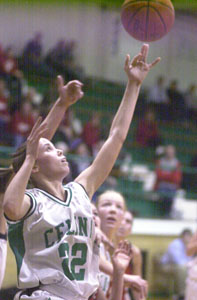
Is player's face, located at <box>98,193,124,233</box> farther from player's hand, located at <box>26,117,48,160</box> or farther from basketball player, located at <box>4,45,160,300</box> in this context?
player's hand, located at <box>26,117,48,160</box>

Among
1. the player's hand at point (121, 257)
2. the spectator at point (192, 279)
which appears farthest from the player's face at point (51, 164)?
the spectator at point (192, 279)

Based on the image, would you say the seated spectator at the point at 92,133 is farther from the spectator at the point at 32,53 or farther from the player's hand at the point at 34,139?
the player's hand at the point at 34,139

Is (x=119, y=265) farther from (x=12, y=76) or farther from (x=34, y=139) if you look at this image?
(x=12, y=76)

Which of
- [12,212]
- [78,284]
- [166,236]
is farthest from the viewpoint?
[166,236]

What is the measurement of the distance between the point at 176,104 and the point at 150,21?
29.5ft

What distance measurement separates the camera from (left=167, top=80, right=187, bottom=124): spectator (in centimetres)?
1267

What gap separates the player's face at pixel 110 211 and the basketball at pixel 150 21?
1134 millimetres

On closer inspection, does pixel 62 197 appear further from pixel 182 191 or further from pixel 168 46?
pixel 168 46

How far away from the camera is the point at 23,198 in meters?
2.69

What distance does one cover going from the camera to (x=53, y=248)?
2.81m

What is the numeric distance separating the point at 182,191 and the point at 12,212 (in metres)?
7.69

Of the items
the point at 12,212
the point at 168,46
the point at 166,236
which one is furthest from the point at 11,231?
the point at 168,46

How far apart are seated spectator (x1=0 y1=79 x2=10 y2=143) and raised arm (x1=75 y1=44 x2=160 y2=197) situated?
5.54m

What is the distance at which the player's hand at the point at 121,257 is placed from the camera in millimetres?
3266
